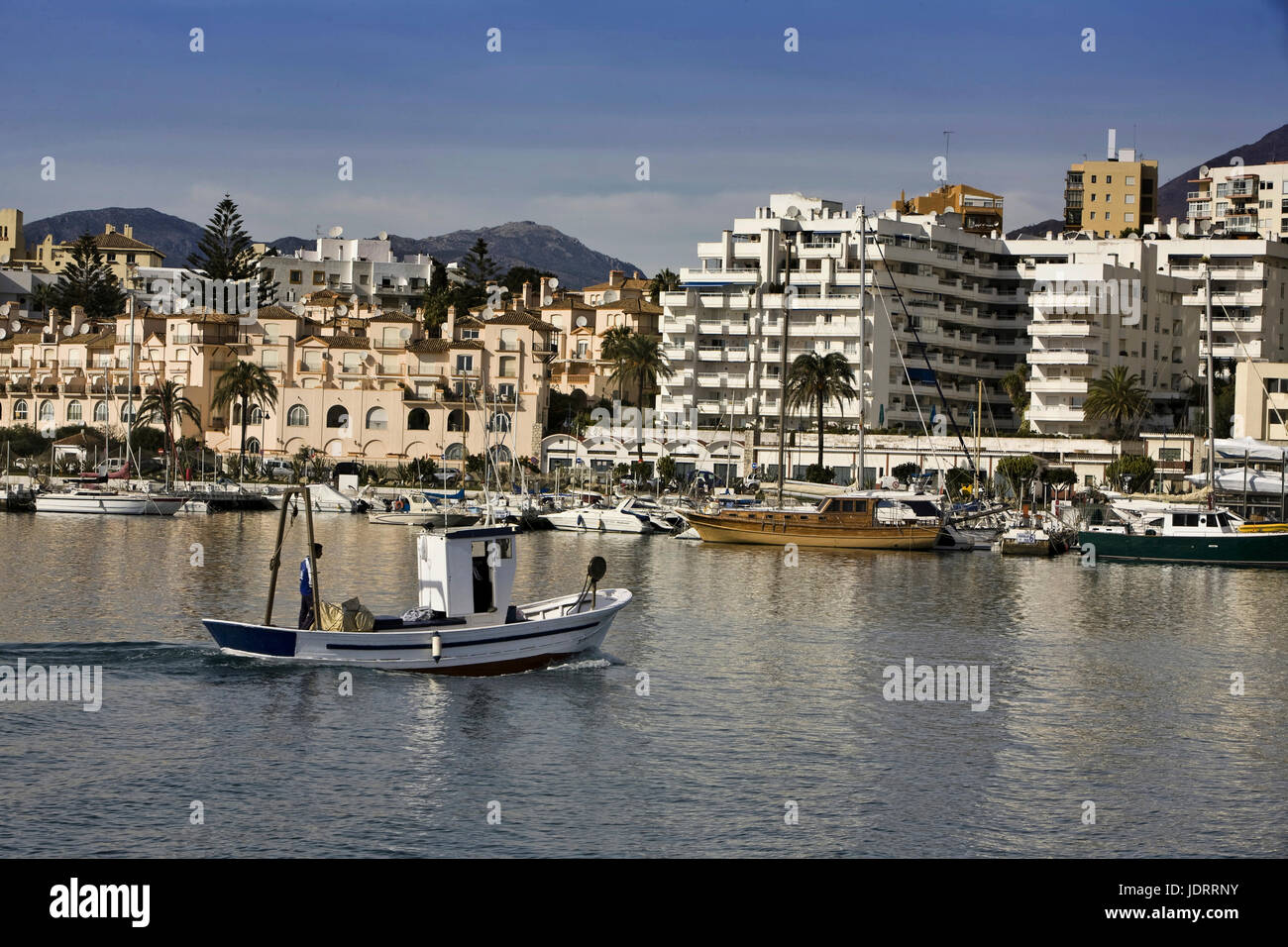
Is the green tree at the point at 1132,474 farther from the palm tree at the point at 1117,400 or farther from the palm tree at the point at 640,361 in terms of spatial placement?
the palm tree at the point at 640,361

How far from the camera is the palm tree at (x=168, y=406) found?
4497 inches

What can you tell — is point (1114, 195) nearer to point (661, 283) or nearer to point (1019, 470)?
point (661, 283)

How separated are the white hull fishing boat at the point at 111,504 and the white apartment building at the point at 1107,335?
208ft

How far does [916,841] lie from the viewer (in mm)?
21219

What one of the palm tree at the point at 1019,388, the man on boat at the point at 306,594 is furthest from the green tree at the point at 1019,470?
the man on boat at the point at 306,594

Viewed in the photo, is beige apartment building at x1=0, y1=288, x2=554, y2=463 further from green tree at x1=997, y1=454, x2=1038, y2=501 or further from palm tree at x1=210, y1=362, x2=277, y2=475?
green tree at x1=997, y1=454, x2=1038, y2=501

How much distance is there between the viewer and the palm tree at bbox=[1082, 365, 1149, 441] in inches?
4090

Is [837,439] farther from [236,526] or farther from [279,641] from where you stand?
[279,641]

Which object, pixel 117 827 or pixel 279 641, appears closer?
pixel 117 827

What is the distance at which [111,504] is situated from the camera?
94188mm

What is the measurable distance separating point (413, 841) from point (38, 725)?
10.2 m

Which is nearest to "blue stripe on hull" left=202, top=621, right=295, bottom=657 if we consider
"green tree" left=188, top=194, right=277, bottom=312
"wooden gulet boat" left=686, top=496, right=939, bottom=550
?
"wooden gulet boat" left=686, top=496, right=939, bottom=550

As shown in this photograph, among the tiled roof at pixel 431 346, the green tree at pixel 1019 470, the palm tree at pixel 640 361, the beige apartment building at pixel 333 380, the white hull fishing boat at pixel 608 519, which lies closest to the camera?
the white hull fishing boat at pixel 608 519
